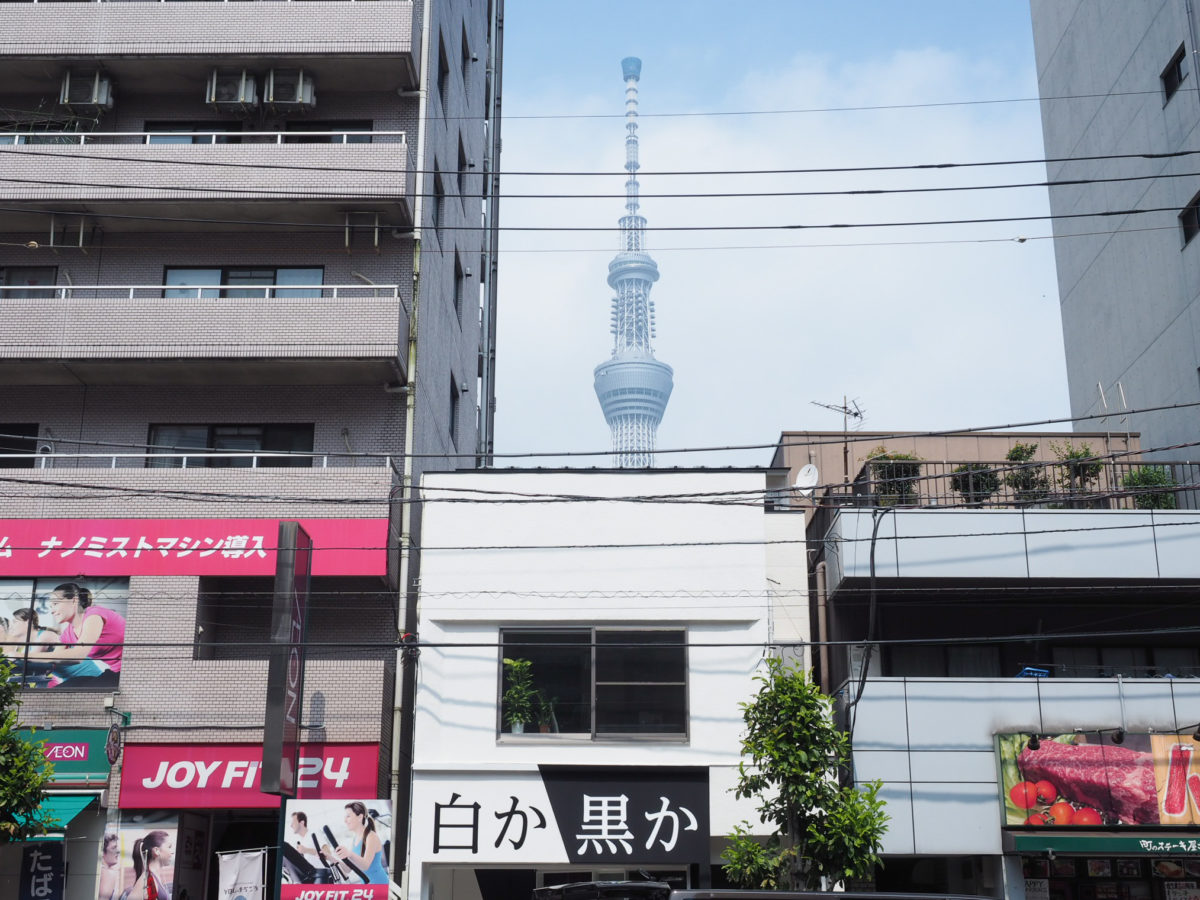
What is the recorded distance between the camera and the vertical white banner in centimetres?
2030

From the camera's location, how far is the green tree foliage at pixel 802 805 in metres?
18.4

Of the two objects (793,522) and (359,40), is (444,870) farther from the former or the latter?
(359,40)

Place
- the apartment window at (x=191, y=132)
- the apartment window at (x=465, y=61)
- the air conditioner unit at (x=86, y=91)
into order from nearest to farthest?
1. the air conditioner unit at (x=86, y=91)
2. the apartment window at (x=191, y=132)
3. the apartment window at (x=465, y=61)

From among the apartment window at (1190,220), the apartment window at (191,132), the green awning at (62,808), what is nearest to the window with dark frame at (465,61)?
the apartment window at (191,132)

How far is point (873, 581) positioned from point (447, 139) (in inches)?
624

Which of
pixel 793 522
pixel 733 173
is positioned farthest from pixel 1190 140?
pixel 733 173

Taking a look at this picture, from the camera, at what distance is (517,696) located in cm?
2211

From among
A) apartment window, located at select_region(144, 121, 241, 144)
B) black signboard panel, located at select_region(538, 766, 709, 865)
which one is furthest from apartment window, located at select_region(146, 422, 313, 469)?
black signboard panel, located at select_region(538, 766, 709, 865)

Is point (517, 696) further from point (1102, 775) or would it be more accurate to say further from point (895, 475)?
point (1102, 775)

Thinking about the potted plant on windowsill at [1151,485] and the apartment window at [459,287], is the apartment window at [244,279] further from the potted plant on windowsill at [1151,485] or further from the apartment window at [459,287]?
the potted plant on windowsill at [1151,485]

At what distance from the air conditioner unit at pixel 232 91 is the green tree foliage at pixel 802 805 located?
635 inches

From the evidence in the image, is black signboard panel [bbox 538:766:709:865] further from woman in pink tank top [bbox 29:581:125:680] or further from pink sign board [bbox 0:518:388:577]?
woman in pink tank top [bbox 29:581:125:680]

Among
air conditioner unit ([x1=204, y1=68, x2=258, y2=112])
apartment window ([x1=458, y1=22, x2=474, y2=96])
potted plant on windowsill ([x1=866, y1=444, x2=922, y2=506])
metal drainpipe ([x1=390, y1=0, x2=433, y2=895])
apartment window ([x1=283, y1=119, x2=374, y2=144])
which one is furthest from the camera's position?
apartment window ([x1=458, y1=22, x2=474, y2=96])

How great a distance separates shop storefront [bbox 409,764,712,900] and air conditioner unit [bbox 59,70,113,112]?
15640 millimetres
